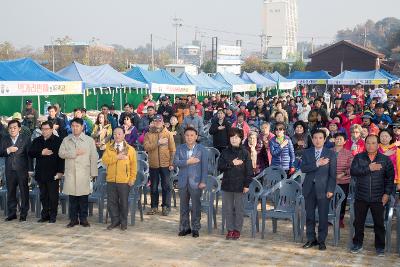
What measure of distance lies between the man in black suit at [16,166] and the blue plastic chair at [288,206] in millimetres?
3648

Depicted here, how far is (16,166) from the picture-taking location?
7957 millimetres

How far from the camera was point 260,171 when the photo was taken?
8742mm

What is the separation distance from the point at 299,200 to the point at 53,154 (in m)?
3.62

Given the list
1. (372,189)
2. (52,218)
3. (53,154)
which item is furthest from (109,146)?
(372,189)

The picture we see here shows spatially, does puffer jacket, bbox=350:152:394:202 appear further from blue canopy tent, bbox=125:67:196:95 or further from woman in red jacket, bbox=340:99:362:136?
blue canopy tent, bbox=125:67:196:95

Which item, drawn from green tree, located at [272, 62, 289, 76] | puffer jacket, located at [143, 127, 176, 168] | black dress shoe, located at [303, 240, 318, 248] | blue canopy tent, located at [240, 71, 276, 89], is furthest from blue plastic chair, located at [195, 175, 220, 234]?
green tree, located at [272, 62, 289, 76]

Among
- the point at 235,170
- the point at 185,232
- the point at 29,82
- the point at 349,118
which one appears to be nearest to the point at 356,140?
the point at 235,170

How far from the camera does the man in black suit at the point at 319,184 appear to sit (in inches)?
258

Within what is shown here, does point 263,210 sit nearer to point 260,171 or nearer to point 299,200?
point 299,200

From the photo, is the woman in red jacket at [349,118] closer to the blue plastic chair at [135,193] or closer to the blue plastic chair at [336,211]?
the blue plastic chair at [336,211]

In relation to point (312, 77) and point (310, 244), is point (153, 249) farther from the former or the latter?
point (312, 77)

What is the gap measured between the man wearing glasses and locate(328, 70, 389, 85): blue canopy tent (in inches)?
1196

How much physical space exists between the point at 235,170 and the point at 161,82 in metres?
16.0

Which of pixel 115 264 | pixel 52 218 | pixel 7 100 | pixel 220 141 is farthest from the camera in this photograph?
pixel 7 100
